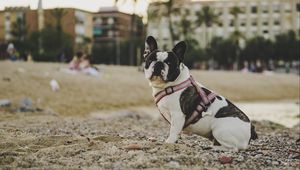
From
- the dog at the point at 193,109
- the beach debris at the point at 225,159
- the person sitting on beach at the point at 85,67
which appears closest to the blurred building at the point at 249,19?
the person sitting on beach at the point at 85,67

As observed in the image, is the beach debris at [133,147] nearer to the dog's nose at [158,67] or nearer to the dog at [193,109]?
the dog at [193,109]

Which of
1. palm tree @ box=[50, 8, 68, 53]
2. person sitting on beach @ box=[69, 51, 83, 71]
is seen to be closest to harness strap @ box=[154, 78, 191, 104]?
person sitting on beach @ box=[69, 51, 83, 71]

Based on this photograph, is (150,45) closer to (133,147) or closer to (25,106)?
(133,147)

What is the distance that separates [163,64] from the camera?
7.14 metres

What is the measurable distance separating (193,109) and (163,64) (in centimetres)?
75

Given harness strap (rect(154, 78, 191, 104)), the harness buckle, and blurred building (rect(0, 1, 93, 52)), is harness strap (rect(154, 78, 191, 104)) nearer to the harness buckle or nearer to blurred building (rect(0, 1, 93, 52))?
the harness buckle

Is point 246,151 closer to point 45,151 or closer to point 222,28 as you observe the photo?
point 45,151

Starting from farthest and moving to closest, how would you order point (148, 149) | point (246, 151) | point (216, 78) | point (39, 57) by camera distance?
point (39, 57) → point (216, 78) → point (246, 151) → point (148, 149)

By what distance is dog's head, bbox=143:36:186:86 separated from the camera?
23.4 feet

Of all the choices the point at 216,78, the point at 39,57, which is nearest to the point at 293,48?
the point at 39,57

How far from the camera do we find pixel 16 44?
83750 mm

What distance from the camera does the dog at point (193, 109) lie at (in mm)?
7410

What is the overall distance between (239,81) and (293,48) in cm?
5571

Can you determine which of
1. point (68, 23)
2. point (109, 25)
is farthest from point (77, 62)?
point (109, 25)
